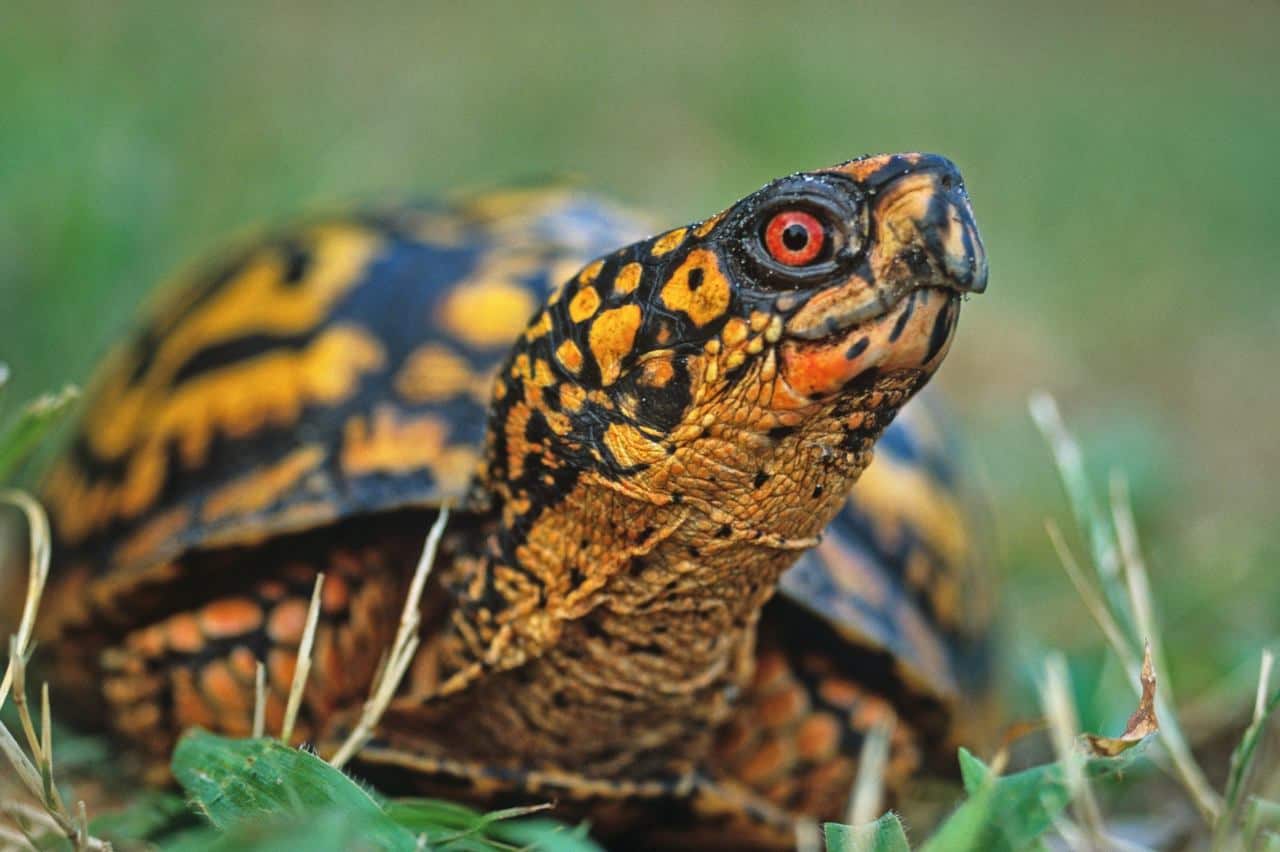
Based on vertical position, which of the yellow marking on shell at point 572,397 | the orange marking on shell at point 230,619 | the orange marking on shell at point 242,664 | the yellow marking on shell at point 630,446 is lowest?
the orange marking on shell at point 242,664

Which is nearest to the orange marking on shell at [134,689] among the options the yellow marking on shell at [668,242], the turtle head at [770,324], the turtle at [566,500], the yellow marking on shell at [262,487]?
the turtle at [566,500]

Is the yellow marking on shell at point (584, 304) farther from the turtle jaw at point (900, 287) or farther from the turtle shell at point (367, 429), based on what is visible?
the turtle shell at point (367, 429)

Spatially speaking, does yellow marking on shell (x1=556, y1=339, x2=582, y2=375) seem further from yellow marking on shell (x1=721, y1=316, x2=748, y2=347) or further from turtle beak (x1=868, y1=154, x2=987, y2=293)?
turtle beak (x1=868, y1=154, x2=987, y2=293)

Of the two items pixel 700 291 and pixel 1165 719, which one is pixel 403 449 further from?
pixel 1165 719

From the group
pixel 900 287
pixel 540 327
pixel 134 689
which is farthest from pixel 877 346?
pixel 134 689

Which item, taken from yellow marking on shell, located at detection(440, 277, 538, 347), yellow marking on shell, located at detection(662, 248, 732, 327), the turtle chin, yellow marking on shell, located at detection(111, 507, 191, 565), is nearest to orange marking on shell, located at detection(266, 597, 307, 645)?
yellow marking on shell, located at detection(111, 507, 191, 565)

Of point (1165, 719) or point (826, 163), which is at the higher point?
point (826, 163)
